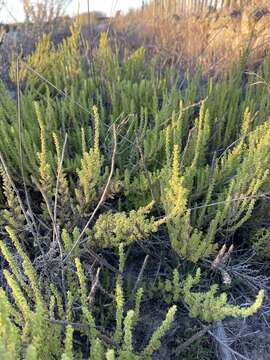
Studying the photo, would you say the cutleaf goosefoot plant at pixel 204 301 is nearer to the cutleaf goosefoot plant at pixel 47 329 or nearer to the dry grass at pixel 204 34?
the cutleaf goosefoot plant at pixel 47 329

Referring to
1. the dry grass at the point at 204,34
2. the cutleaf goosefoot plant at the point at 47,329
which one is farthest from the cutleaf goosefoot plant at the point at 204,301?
the dry grass at the point at 204,34

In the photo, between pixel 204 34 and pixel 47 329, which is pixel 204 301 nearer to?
pixel 47 329

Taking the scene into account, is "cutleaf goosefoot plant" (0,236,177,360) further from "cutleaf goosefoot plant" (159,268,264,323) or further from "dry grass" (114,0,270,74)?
"dry grass" (114,0,270,74)

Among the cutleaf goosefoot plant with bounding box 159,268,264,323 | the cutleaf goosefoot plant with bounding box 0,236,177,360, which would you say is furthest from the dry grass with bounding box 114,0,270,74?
the cutleaf goosefoot plant with bounding box 0,236,177,360

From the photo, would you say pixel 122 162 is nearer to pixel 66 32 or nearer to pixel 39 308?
pixel 39 308

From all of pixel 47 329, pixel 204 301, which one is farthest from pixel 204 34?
pixel 47 329

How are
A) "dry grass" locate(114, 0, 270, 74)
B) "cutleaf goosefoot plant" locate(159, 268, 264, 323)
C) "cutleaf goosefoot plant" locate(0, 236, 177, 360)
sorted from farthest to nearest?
"dry grass" locate(114, 0, 270, 74), "cutleaf goosefoot plant" locate(159, 268, 264, 323), "cutleaf goosefoot plant" locate(0, 236, 177, 360)

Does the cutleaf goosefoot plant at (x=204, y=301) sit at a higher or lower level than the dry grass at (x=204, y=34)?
lower

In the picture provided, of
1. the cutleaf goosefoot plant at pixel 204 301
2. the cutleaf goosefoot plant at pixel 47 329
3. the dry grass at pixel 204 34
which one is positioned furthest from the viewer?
the dry grass at pixel 204 34

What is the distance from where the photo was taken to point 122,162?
5.69ft

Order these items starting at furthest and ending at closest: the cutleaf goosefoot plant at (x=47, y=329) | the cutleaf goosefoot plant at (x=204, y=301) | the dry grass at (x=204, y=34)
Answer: the dry grass at (x=204, y=34) < the cutleaf goosefoot plant at (x=204, y=301) < the cutleaf goosefoot plant at (x=47, y=329)

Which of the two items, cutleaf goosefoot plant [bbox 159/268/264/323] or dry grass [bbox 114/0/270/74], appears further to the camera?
dry grass [bbox 114/0/270/74]

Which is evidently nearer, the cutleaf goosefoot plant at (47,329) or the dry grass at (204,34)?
the cutleaf goosefoot plant at (47,329)

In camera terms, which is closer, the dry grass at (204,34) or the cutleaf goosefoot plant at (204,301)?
the cutleaf goosefoot plant at (204,301)
